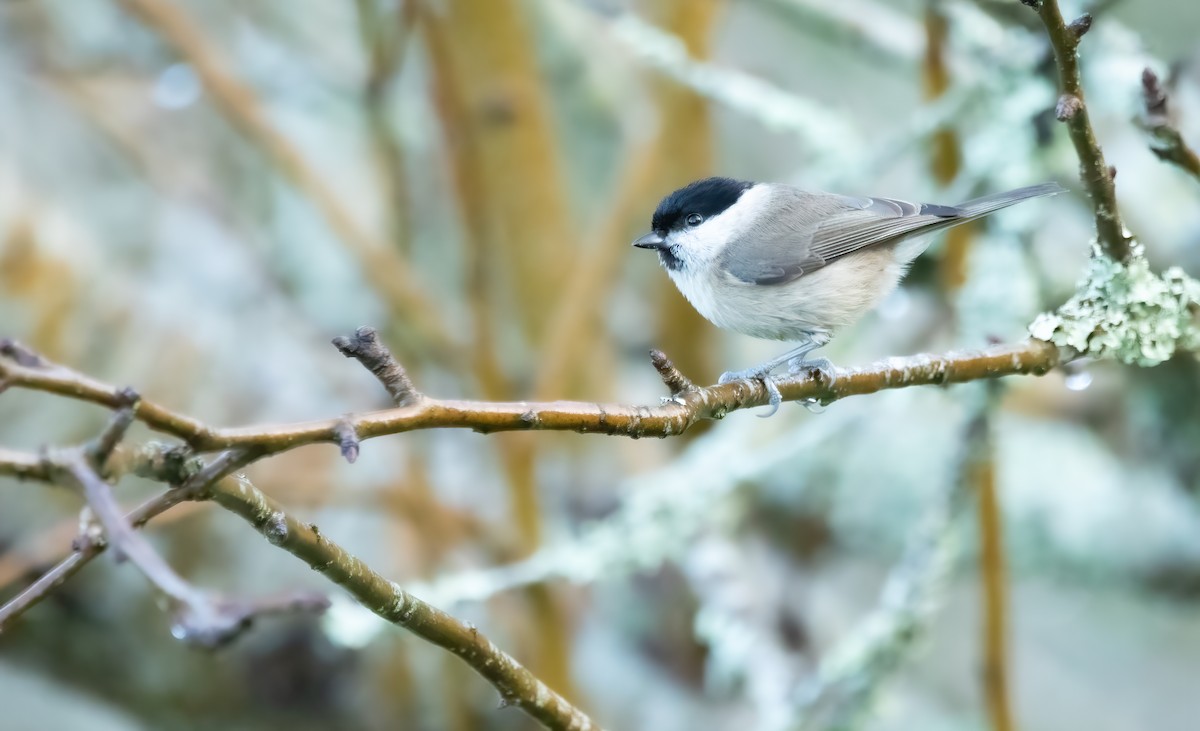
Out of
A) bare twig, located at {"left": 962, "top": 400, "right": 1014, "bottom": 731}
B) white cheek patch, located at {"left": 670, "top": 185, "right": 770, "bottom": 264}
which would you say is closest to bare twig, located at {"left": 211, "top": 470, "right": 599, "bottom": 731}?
white cheek patch, located at {"left": 670, "top": 185, "right": 770, "bottom": 264}

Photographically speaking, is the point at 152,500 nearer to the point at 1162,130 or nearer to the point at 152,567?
the point at 152,567

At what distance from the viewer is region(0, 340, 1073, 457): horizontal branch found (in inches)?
28.4

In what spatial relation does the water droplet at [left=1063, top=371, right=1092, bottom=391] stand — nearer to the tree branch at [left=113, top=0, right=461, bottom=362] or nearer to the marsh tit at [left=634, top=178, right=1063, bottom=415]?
the marsh tit at [left=634, top=178, right=1063, bottom=415]

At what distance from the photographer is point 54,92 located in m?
3.20

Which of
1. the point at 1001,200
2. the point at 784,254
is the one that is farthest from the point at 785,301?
the point at 1001,200

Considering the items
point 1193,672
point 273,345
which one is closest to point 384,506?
point 273,345

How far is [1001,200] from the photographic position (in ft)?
5.74

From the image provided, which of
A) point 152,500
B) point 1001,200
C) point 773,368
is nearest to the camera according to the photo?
point 152,500

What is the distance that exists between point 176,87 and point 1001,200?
7.89 ft

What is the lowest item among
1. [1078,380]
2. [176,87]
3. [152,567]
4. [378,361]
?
[152,567]

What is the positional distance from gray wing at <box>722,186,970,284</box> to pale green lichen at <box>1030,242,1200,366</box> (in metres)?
0.44

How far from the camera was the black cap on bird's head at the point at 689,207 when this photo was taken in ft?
6.46

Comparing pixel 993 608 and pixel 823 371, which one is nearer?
pixel 823 371

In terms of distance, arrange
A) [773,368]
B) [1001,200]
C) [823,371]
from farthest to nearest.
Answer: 1. [773,368]
2. [1001,200]
3. [823,371]
